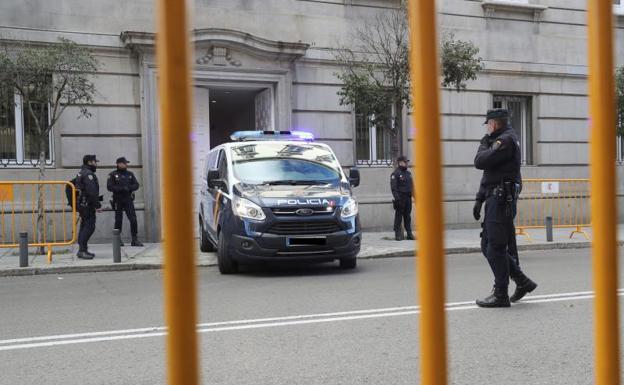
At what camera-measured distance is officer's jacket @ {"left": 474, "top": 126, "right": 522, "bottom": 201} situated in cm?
595

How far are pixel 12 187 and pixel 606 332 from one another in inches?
438

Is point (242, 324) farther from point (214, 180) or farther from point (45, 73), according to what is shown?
point (45, 73)

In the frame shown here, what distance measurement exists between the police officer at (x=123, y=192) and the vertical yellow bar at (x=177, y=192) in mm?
12095

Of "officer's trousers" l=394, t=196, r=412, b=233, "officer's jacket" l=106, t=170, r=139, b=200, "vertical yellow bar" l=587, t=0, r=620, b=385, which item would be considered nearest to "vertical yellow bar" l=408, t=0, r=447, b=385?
"vertical yellow bar" l=587, t=0, r=620, b=385

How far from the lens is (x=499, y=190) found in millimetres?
6004

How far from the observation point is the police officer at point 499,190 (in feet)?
19.6

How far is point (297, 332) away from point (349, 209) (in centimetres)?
389

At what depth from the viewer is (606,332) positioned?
4.66ft

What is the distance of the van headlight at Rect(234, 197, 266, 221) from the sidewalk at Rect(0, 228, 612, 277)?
91 centimetres

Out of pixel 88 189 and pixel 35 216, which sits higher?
pixel 88 189

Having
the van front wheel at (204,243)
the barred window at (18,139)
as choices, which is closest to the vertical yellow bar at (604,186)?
the van front wheel at (204,243)

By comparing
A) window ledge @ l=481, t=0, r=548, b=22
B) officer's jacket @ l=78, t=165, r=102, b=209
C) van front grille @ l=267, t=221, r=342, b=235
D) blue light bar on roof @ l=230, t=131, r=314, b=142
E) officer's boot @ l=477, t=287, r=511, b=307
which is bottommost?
officer's boot @ l=477, t=287, r=511, b=307

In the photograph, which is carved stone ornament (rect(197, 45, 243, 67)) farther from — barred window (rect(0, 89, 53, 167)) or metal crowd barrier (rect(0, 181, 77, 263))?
metal crowd barrier (rect(0, 181, 77, 263))

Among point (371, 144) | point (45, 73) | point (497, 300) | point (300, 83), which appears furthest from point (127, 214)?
point (497, 300)
